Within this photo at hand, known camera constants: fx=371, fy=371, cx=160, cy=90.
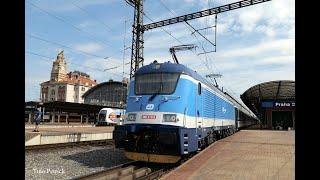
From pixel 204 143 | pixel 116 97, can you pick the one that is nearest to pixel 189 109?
pixel 204 143

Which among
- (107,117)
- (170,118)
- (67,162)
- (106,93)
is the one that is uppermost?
(106,93)

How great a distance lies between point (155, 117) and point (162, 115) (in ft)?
0.79

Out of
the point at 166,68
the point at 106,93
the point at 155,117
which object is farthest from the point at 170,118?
the point at 106,93

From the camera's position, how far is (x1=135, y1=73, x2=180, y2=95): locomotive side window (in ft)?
41.2

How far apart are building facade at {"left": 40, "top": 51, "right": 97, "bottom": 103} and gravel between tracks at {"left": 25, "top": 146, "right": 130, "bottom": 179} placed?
108582 mm

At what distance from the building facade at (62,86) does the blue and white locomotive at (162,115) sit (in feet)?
373

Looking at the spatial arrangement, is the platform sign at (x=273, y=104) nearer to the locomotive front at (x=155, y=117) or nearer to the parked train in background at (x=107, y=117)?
the parked train in background at (x=107, y=117)

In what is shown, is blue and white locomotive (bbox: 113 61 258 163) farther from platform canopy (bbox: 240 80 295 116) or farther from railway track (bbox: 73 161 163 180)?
platform canopy (bbox: 240 80 295 116)

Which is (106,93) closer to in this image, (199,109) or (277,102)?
(277,102)

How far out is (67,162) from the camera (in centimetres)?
1400

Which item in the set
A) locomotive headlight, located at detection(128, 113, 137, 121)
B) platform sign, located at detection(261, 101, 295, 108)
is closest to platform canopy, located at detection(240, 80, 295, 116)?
platform sign, located at detection(261, 101, 295, 108)

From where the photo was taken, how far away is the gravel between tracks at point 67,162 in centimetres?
1178
